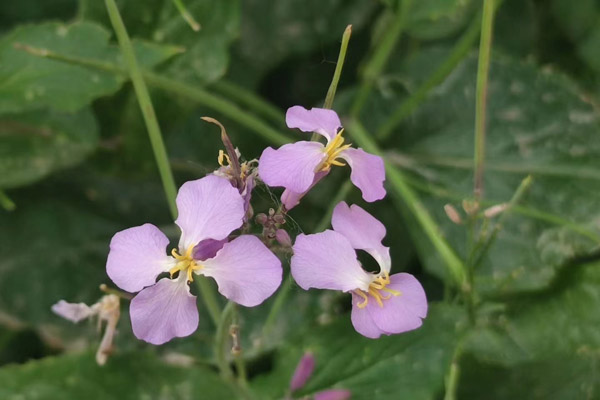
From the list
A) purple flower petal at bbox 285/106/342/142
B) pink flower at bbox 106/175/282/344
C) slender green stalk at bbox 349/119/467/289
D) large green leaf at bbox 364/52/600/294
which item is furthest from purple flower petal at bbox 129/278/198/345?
large green leaf at bbox 364/52/600/294

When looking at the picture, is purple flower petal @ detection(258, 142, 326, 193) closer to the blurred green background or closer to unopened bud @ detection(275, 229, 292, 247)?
unopened bud @ detection(275, 229, 292, 247)

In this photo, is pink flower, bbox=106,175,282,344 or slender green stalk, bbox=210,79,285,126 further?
slender green stalk, bbox=210,79,285,126

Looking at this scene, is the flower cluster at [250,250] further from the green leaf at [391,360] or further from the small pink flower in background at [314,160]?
the green leaf at [391,360]

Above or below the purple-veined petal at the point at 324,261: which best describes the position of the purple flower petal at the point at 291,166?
above

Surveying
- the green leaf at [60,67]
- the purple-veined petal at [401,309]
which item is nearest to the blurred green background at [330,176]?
the green leaf at [60,67]

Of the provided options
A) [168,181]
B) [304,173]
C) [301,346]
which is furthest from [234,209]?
[301,346]
